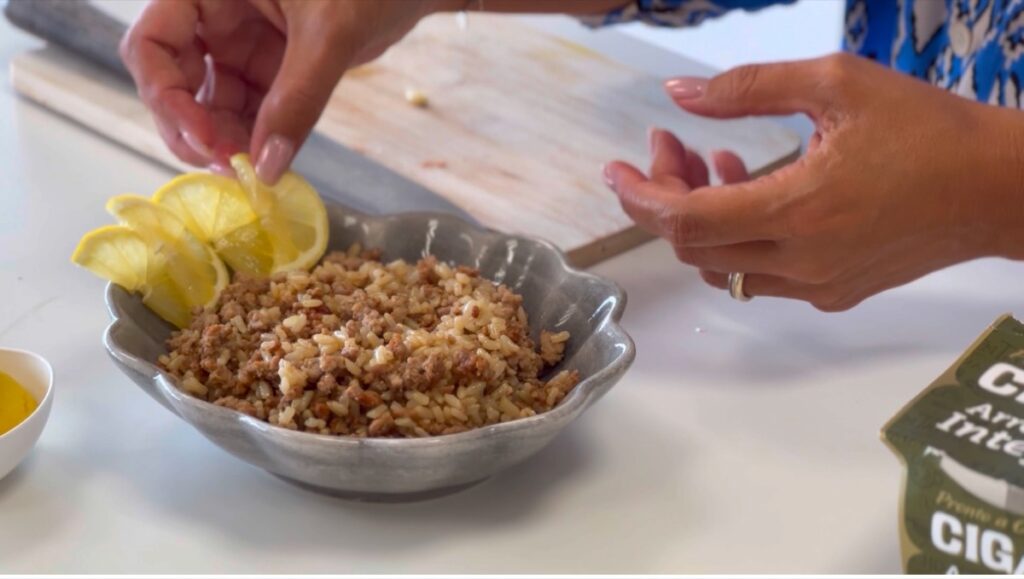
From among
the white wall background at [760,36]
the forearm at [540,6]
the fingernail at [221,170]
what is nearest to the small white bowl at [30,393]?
the fingernail at [221,170]

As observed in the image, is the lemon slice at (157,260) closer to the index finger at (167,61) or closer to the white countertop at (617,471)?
the white countertop at (617,471)

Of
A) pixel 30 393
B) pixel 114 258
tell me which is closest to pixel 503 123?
pixel 114 258

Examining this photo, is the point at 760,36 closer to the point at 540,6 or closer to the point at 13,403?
the point at 540,6

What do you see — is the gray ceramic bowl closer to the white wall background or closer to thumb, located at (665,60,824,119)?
thumb, located at (665,60,824,119)

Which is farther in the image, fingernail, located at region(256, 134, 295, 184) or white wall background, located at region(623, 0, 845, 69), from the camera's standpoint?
white wall background, located at region(623, 0, 845, 69)

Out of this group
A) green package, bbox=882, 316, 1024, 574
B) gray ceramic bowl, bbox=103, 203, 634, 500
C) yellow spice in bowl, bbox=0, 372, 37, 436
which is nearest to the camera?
green package, bbox=882, 316, 1024, 574

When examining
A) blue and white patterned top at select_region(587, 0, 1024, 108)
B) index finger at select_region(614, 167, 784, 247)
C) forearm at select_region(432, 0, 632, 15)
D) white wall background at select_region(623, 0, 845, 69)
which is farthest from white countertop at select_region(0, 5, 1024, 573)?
white wall background at select_region(623, 0, 845, 69)

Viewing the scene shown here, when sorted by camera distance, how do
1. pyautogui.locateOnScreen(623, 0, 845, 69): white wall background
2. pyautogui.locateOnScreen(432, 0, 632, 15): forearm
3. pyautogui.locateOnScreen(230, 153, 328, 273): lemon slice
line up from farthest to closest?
pyautogui.locateOnScreen(623, 0, 845, 69): white wall background < pyautogui.locateOnScreen(432, 0, 632, 15): forearm < pyautogui.locateOnScreen(230, 153, 328, 273): lemon slice
